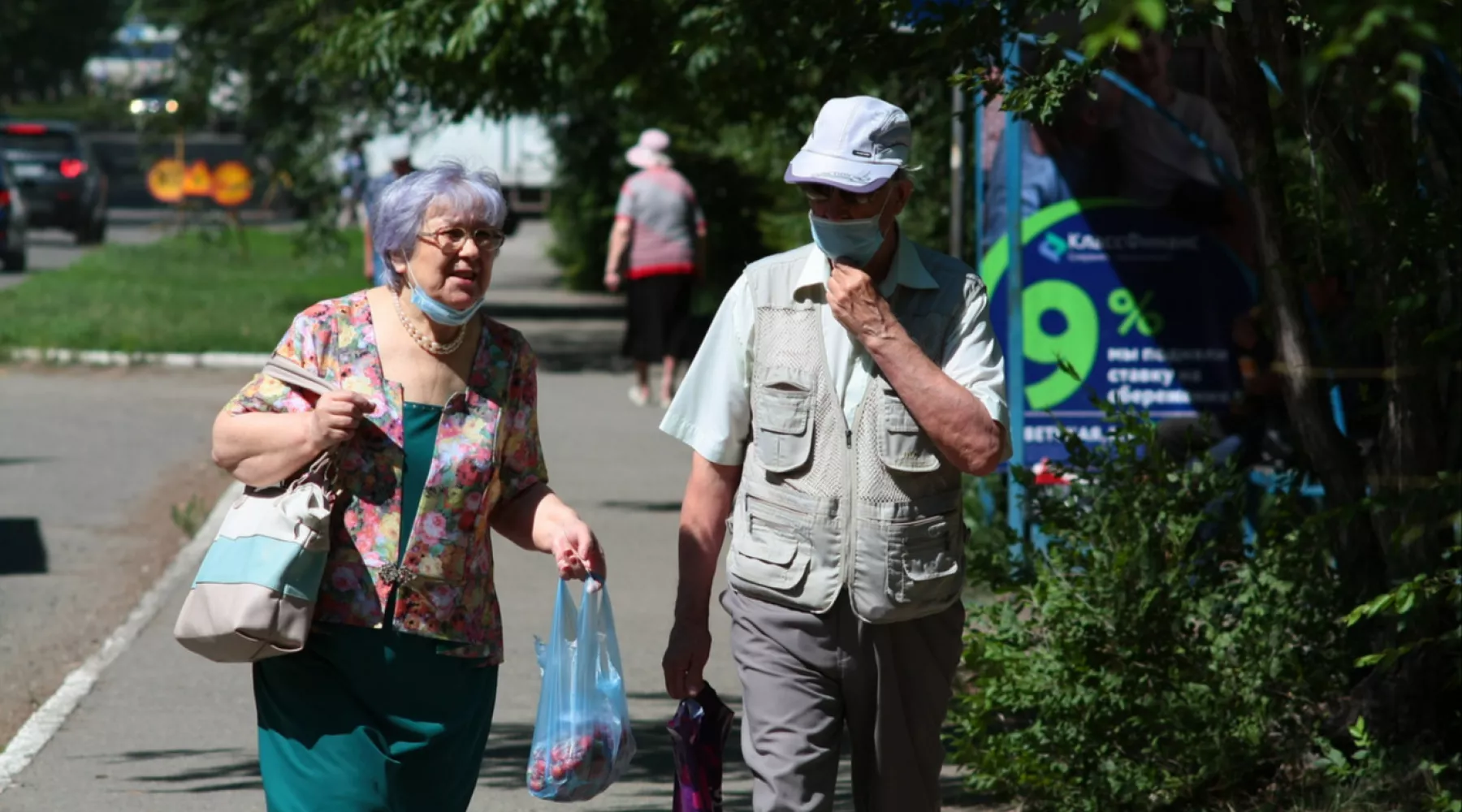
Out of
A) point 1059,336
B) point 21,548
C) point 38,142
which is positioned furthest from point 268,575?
point 38,142

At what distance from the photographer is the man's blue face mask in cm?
372

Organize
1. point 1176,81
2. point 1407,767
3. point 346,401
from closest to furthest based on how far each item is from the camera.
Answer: point 346,401 < point 1407,767 < point 1176,81

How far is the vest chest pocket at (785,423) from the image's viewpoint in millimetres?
3734

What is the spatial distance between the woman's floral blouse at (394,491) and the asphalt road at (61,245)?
22888mm

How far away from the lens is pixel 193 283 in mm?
25375

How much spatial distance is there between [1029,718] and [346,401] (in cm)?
278

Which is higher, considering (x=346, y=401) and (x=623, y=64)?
(x=623, y=64)

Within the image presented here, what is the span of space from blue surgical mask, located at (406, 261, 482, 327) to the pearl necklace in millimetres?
46

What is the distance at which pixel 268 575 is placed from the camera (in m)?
3.60

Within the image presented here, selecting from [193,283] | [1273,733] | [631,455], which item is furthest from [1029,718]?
[193,283]

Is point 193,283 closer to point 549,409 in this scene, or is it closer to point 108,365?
point 108,365

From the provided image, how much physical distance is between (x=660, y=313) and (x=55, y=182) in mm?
24970

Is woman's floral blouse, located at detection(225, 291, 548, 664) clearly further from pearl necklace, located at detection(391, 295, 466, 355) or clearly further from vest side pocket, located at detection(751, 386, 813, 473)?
vest side pocket, located at detection(751, 386, 813, 473)

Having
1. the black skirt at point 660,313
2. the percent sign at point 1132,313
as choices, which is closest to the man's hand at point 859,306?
the percent sign at point 1132,313
